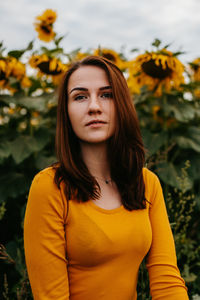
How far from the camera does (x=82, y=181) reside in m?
1.29

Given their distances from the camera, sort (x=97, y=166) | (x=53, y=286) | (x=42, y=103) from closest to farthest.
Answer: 1. (x=53, y=286)
2. (x=97, y=166)
3. (x=42, y=103)

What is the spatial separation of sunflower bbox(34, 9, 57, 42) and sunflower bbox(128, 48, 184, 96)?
3.42 feet

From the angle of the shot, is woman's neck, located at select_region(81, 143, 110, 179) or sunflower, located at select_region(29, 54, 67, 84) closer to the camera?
woman's neck, located at select_region(81, 143, 110, 179)

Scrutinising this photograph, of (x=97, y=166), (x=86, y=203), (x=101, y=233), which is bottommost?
(x=101, y=233)

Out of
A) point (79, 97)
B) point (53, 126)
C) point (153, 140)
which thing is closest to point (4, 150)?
point (53, 126)

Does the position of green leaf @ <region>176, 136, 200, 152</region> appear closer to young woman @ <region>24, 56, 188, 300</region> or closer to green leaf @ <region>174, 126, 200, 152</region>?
green leaf @ <region>174, 126, 200, 152</region>

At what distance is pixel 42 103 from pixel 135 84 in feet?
2.88

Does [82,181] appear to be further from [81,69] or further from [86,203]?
[81,69]

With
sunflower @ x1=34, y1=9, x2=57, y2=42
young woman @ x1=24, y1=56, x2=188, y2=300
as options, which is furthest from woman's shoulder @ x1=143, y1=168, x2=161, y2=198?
sunflower @ x1=34, y1=9, x2=57, y2=42

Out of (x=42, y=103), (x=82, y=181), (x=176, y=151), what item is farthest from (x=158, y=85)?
(x=82, y=181)

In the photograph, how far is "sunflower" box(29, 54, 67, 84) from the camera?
9.48 feet

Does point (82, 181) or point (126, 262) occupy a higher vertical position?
point (82, 181)

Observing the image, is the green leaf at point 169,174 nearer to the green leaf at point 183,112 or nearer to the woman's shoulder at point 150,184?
the green leaf at point 183,112

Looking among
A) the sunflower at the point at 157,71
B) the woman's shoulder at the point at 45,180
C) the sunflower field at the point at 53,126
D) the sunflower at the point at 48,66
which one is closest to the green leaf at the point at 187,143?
the sunflower field at the point at 53,126
